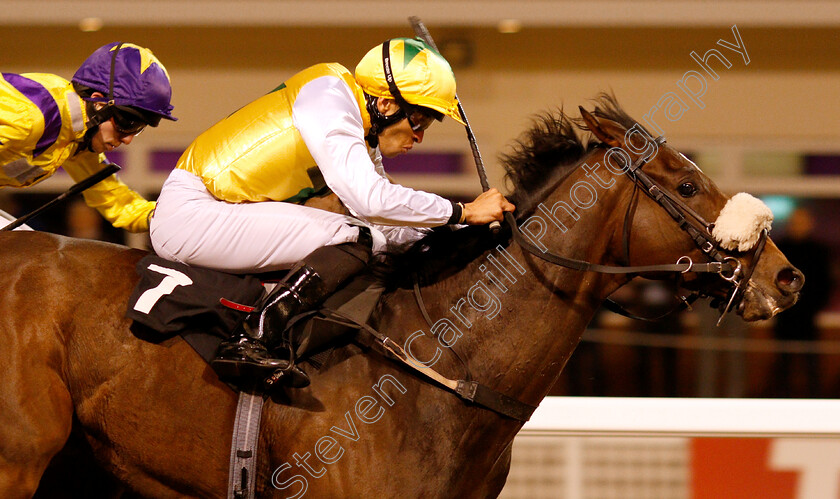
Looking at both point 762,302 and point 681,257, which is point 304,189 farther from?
point 762,302

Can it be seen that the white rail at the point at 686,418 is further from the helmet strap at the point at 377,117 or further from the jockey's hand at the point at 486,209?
the helmet strap at the point at 377,117

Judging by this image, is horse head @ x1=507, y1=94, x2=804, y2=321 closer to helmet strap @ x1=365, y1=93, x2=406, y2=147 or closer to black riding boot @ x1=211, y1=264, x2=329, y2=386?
helmet strap @ x1=365, y1=93, x2=406, y2=147

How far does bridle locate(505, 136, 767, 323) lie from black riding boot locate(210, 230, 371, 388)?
1.69 feet

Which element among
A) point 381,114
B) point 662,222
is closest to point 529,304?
point 662,222

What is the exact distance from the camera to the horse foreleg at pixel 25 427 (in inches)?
87.4


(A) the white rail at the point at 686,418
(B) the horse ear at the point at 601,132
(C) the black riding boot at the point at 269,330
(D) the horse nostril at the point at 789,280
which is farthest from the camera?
(A) the white rail at the point at 686,418

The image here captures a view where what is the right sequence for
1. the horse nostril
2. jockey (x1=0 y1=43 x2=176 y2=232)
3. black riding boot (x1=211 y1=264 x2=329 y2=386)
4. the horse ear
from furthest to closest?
jockey (x1=0 y1=43 x2=176 y2=232), the horse ear, the horse nostril, black riding boot (x1=211 y1=264 x2=329 y2=386)

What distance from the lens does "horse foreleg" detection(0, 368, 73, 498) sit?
7.29 ft

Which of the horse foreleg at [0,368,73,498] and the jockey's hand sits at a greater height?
the jockey's hand

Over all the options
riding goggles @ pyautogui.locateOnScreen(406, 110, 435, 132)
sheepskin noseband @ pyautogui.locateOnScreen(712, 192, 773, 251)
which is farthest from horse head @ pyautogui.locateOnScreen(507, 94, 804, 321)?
riding goggles @ pyautogui.locateOnScreen(406, 110, 435, 132)

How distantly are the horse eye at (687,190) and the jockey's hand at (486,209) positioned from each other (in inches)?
19.3

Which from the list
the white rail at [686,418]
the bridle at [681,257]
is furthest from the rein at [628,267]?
the white rail at [686,418]

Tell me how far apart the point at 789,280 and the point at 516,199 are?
2.61 feet

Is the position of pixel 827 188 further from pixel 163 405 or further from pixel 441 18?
pixel 163 405
